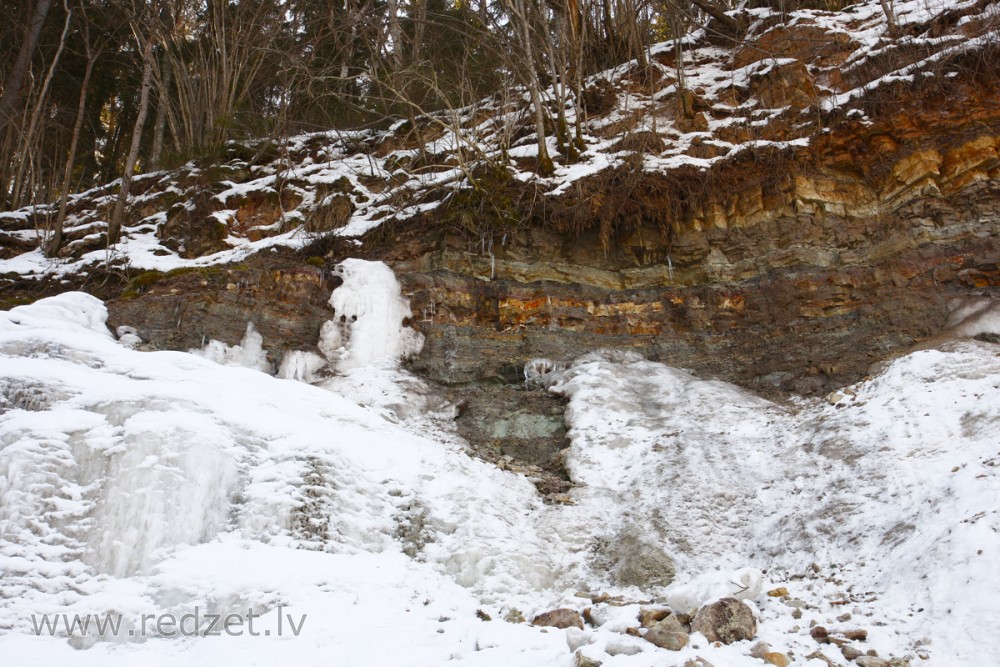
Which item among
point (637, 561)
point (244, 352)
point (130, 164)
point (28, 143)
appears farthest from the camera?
point (28, 143)

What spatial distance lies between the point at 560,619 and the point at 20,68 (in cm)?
1658

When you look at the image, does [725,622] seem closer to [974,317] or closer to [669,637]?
[669,637]

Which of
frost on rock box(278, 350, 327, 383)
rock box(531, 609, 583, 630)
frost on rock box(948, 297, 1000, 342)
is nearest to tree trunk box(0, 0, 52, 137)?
frost on rock box(278, 350, 327, 383)

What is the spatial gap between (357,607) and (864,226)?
10.1m

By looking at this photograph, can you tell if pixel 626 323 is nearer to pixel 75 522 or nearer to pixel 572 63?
pixel 572 63

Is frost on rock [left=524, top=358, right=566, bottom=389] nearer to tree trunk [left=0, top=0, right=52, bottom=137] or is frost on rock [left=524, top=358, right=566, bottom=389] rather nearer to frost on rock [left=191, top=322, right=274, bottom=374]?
frost on rock [left=191, top=322, right=274, bottom=374]

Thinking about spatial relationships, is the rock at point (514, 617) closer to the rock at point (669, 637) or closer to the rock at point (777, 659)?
the rock at point (669, 637)

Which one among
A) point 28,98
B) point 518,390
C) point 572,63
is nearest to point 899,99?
point 572,63

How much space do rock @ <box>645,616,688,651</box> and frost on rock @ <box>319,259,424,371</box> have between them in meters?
7.14

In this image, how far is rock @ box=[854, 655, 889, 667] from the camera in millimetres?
3889

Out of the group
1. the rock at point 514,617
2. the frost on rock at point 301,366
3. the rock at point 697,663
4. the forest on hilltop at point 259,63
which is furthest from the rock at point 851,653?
the forest on hilltop at point 259,63

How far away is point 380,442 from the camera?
26.1 feet

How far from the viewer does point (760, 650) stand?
414 cm

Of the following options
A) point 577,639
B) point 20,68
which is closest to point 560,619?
point 577,639
